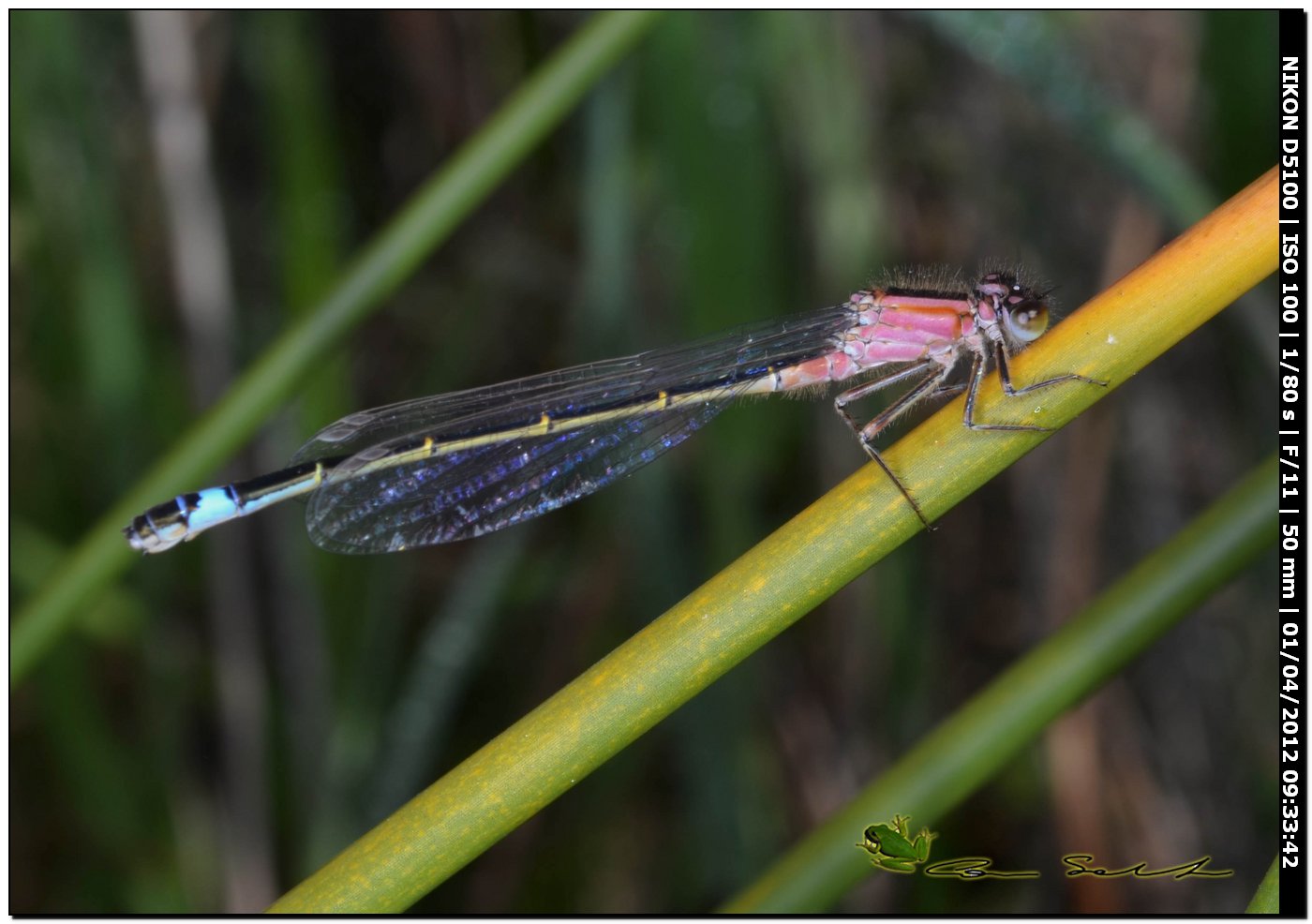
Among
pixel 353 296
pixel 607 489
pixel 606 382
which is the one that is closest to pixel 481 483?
pixel 606 382

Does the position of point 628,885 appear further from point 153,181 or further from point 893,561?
point 153,181

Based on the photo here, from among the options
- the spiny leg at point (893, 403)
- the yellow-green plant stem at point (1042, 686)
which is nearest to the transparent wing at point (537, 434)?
the spiny leg at point (893, 403)

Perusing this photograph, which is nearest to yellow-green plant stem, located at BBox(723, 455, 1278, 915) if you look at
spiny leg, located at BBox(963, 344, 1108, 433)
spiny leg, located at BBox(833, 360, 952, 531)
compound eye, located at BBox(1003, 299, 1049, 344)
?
spiny leg, located at BBox(963, 344, 1108, 433)

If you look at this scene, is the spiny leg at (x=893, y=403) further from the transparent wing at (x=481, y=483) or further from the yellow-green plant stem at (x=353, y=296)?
the yellow-green plant stem at (x=353, y=296)

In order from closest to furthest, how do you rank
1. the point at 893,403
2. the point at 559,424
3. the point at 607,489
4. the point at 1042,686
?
1. the point at 1042,686
2. the point at 893,403
3. the point at 559,424
4. the point at 607,489

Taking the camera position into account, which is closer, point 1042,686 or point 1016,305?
point 1042,686

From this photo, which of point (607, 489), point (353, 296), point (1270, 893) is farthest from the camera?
point (607, 489)

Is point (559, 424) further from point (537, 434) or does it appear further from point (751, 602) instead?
point (751, 602)
